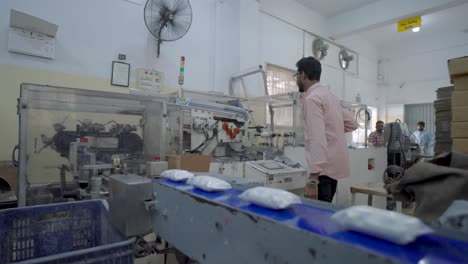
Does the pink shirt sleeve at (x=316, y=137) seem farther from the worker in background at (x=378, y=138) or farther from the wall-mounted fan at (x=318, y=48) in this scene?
the wall-mounted fan at (x=318, y=48)

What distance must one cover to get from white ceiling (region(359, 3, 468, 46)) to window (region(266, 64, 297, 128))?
2.64 meters

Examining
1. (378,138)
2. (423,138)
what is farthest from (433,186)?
(423,138)

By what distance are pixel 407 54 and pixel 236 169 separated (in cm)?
689

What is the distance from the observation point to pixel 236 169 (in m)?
2.24

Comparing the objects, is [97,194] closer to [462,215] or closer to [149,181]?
[149,181]

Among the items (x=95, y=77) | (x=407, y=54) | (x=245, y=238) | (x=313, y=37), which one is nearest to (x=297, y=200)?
(x=245, y=238)

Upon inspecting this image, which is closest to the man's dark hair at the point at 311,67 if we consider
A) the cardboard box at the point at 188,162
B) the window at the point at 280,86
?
the cardboard box at the point at 188,162

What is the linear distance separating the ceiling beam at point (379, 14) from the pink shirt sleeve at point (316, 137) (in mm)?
3751

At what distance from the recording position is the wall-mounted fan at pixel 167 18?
2.84 m

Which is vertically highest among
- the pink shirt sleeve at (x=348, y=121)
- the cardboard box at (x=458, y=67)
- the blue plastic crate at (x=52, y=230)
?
the cardboard box at (x=458, y=67)

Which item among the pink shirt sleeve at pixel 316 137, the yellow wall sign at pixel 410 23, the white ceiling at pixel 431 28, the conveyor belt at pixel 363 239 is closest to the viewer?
the conveyor belt at pixel 363 239

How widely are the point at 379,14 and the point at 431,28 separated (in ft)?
8.19

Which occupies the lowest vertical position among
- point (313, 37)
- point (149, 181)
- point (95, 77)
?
point (149, 181)

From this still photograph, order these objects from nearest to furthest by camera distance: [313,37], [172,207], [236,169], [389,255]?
[389,255], [172,207], [236,169], [313,37]
